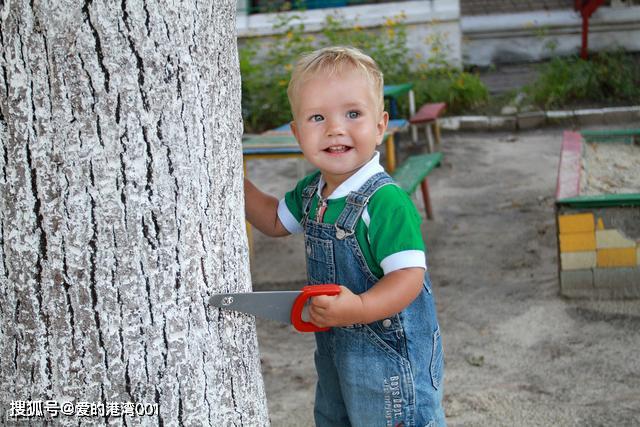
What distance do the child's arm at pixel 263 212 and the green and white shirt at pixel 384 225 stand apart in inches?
7.0

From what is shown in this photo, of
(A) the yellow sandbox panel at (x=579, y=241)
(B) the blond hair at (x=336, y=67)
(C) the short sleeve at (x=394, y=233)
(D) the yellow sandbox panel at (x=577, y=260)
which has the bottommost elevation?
(D) the yellow sandbox panel at (x=577, y=260)

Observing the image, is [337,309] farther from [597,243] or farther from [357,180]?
[597,243]

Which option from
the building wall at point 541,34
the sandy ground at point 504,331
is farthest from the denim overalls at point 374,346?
the building wall at point 541,34

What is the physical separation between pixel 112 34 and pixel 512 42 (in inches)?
366

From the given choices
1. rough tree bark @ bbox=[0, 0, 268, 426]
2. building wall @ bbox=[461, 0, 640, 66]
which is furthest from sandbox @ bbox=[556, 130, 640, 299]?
building wall @ bbox=[461, 0, 640, 66]

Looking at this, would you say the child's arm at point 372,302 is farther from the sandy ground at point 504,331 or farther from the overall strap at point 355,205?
the sandy ground at point 504,331

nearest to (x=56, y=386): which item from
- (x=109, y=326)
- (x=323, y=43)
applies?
(x=109, y=326)

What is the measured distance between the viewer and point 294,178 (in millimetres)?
7371

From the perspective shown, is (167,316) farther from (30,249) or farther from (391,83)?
(391,83)

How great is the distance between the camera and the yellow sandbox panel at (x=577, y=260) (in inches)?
170

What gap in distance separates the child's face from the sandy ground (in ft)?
5.07

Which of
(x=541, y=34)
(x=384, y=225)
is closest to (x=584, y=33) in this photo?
(x=541, y=34)

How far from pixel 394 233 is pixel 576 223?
2535 mm

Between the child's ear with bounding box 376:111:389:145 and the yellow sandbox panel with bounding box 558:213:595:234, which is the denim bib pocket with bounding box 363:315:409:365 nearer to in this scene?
the child's ear with bounding box 376:111:389:145
